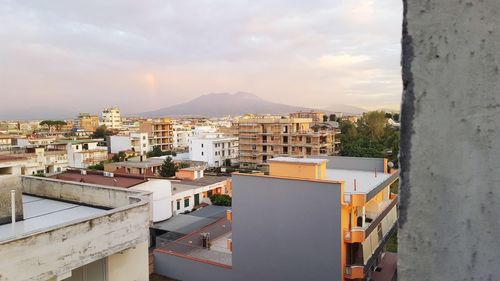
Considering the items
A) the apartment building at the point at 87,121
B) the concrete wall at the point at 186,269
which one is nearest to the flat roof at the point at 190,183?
the concrete wall at the point at 186,269

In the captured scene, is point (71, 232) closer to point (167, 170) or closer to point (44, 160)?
point (167, 170)

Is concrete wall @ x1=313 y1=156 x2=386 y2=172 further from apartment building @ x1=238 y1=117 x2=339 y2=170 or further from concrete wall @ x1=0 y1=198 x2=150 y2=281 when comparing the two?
apartment building @ x1=238 y1=117 x2=339 y2=170

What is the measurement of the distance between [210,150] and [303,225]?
30.9 meters

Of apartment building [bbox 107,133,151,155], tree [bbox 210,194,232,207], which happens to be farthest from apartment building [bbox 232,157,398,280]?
apartment building [bbox 107,133,151,155]

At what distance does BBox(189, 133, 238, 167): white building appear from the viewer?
3997cm

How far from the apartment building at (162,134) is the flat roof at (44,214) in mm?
43792

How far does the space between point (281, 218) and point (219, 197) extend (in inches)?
433

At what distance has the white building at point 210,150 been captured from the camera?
40.0 meters

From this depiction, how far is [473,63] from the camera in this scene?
0.78 meters

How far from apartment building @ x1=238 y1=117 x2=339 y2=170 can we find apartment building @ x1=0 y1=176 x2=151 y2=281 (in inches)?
1079

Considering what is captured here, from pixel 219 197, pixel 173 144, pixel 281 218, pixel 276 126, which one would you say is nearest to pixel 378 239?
pixel 281 218

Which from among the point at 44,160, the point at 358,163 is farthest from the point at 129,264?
the point at 44,160

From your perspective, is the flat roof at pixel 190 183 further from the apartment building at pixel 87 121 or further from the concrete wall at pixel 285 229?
the apartment building at pixel 87 121

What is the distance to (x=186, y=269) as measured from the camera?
12.2 meters
